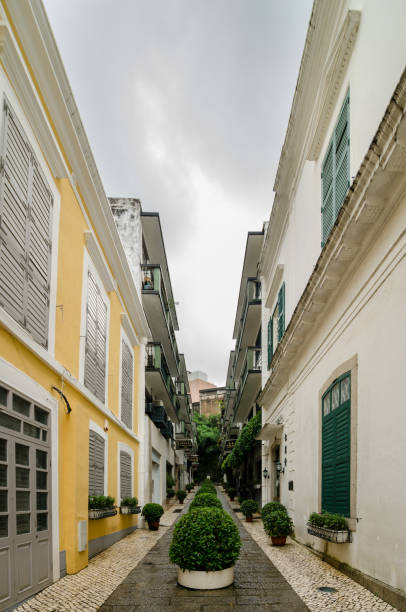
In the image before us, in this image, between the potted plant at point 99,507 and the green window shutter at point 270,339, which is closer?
the potted plant at point 99,507

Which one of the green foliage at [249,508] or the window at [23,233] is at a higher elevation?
the window at [23,233]

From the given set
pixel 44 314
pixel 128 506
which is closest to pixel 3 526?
pixel 44 314

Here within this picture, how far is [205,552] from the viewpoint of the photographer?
286 inches

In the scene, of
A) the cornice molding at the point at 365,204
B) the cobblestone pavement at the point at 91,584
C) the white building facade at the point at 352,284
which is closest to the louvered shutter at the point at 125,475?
the cobblestone pavement at the point at 91,584

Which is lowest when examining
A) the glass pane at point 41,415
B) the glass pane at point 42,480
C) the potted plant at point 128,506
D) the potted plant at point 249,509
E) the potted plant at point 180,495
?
the potted plant at point 180,495

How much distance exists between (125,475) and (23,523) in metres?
9.23

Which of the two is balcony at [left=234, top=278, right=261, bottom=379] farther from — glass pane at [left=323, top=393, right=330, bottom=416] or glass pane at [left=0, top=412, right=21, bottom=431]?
glass pane at [left=0, top=412, right=21, bottom=431]

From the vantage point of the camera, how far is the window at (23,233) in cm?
630

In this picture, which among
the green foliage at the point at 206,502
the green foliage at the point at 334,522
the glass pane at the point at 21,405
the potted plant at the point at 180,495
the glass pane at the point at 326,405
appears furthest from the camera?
the potted plant at the point at 180,495

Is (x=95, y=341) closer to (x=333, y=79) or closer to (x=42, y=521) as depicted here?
(x=42, y=521)

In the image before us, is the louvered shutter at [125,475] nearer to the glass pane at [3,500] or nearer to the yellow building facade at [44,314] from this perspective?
the yellow building facade at [44,314]

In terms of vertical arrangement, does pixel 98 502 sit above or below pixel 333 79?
below

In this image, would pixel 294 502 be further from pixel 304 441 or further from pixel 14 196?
pixel 14 196

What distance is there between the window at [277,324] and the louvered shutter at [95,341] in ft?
18.3
